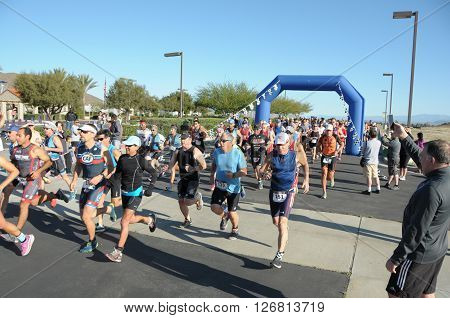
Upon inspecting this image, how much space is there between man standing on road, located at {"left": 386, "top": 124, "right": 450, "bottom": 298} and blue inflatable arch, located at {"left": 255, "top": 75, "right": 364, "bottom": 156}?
14849 millimetres

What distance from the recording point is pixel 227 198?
5.01m

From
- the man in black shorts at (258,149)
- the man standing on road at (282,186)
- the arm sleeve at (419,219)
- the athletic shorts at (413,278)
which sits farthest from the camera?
the man in black shorts at (258,149)

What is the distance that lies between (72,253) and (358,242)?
13.4ft

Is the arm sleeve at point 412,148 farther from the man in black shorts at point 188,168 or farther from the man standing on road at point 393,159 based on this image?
the man standing on road at point 393,159

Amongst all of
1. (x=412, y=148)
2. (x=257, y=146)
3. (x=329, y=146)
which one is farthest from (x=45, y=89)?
(x=412, y=148)

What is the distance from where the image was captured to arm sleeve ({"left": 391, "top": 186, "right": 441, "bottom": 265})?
7.45ft

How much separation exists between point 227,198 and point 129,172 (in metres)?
1.51

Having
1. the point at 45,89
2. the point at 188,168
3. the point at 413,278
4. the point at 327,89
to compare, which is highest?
the point at 45,89

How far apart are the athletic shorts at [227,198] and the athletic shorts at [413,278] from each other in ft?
8.72

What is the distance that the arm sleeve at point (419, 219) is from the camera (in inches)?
89.4

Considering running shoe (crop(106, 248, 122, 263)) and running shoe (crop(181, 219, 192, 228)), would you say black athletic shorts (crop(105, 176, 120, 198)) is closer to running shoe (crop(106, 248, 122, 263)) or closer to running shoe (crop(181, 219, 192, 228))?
running shoe (crop(106, 248, 122, 263))

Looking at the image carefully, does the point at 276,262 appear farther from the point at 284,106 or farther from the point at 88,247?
the point at 284,106

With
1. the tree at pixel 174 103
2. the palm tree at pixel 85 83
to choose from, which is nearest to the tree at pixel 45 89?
the palm tree at pixel 85 83
